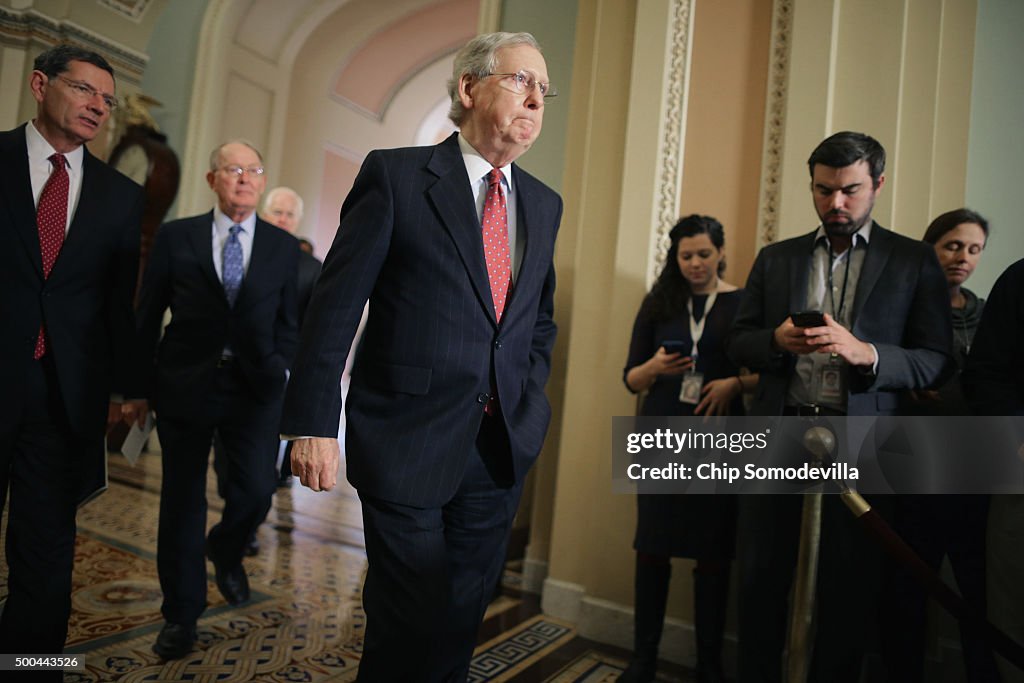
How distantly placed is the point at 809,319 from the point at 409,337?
3.45 feet

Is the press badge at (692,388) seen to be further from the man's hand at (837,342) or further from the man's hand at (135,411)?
the man's hand at (135,411)

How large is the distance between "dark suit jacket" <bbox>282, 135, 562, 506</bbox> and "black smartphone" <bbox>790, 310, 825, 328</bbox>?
0.76 m

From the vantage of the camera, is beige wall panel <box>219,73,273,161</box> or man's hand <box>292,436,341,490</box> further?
beige wall panel <box>219,73,273,161</box>

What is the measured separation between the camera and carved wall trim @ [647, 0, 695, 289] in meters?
2.97

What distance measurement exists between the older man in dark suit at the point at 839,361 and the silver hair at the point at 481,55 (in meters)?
1.00

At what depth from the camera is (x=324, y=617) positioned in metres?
2.86

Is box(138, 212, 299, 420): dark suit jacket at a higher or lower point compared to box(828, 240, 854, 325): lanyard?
lower

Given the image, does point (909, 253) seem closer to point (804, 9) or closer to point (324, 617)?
point (804, 9)

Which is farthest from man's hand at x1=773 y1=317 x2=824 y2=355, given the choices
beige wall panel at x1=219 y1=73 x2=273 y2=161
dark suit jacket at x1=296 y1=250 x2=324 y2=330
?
beige wall panel at x1=219 y1=73 x2=273 y2=161

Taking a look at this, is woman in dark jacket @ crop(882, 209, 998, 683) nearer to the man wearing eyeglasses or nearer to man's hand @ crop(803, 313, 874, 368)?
man's hand @ crop(803, 313, 874, 368)

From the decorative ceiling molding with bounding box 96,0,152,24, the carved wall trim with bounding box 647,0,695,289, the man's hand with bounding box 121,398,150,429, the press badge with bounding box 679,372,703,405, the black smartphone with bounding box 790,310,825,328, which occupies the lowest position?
the man's hand with bounding box 121,398,150,429

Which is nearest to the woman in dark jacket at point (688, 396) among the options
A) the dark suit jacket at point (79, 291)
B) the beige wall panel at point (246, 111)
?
the dark suit jacket at point (79, 291)

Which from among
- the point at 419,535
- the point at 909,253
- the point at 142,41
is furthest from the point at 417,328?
the point at 142,41

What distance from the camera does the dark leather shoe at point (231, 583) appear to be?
2.84 meters
